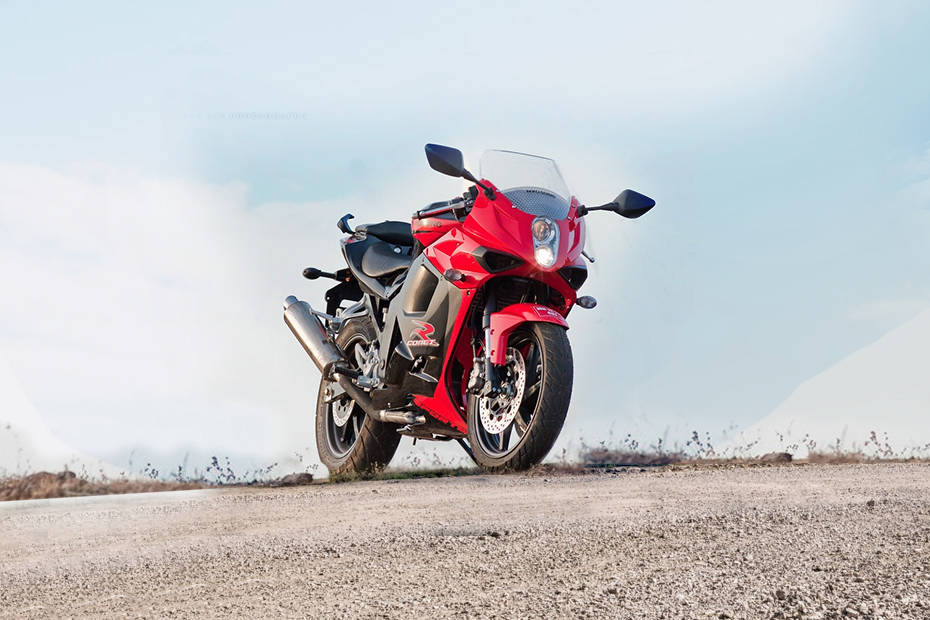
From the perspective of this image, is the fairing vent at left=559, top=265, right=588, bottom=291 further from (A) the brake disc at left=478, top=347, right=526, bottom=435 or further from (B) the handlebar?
(B) the handlebar

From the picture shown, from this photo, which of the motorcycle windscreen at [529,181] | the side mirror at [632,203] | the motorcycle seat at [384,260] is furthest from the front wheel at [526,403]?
the motorcycle seat at [384,260]

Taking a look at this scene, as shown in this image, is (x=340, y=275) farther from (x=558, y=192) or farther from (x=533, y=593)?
(x=533, y=593)

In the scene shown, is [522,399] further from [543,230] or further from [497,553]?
[497,553]

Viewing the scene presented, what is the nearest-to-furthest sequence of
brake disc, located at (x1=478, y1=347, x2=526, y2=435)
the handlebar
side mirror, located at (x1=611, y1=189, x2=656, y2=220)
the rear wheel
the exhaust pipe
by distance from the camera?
brake disc, located at (x1=478, y1=347, x2=526, y2=435)
side mirror, located at (x1=611, y1=189, x2=656, y2=220)
the handlebar
the exhaust pipe
the rear wheel

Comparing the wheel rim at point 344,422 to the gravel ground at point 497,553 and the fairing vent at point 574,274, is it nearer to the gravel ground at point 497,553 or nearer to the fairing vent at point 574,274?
the gravel ground at point 497,553

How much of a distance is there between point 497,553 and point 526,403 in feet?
6.53

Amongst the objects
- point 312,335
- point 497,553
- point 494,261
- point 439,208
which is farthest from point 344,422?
point 497,553

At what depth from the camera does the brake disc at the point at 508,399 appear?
5.75m

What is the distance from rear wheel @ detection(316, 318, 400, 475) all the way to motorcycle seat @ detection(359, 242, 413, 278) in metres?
0.44

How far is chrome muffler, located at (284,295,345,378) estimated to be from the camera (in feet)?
26.1

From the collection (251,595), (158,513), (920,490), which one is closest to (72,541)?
(158,513)

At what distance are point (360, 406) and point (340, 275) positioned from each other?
134cm

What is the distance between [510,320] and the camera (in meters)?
5.72

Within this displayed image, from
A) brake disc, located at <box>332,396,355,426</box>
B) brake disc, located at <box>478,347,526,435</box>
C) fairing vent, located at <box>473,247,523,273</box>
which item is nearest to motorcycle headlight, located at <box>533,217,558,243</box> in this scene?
fairing vent, located at <box>473,247,523,273</box>
